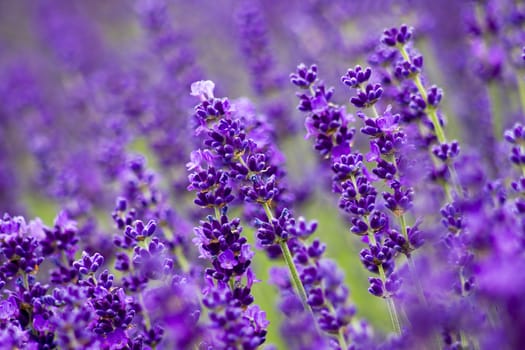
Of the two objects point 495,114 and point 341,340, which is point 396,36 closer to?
point 341,340

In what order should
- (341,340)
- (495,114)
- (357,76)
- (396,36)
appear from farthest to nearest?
(495,114) → (396,36) → (357,76) → (341,340)

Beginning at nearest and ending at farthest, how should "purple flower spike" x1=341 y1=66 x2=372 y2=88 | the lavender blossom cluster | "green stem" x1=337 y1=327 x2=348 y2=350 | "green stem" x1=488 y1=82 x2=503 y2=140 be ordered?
1. the lavender blossom cluster
2. "green stem" x1=337 y1=327 x2=348 y2=350
3. "purple flower spike" x1=341 y1=66 x2=372 y2=88
4. "green stem" x1=488 y1=82 x2=503 y2=140

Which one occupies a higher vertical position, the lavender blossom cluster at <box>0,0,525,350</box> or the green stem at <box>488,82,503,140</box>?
the green stem at <box>488,82,503,140</box>

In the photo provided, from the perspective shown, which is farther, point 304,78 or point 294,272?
point 304,78

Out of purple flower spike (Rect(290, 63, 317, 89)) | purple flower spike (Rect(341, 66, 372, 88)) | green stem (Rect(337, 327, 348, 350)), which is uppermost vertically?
purple flower spike (Rect(290, 63, 317, 89))

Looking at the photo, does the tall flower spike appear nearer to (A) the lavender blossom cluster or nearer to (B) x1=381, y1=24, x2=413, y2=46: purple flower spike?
(A) the lavender blossom cluster

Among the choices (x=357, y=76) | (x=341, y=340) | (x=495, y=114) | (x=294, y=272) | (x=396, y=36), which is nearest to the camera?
(x=341, y=340)

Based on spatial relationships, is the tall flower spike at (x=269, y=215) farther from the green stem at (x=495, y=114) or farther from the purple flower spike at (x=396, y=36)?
the green stem at (x=495, y=114)

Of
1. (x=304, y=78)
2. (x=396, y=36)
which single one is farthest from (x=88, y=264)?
(x=396, y=36)

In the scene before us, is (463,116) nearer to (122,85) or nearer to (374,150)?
(122,85)

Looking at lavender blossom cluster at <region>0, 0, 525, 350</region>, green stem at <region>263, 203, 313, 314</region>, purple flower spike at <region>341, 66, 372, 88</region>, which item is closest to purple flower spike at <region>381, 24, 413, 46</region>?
lavender blossom cluster at <region>0, 0, 525, 350</region>

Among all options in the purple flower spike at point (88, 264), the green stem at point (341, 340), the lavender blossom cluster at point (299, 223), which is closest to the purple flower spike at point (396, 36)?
the lavender blossom cluster at point (299, 223)

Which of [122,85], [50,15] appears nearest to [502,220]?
[122,85]

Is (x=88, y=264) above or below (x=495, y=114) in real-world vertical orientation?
below
